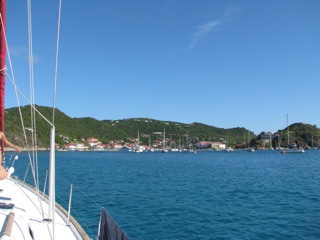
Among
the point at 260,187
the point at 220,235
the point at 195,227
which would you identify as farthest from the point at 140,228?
the point at 260,187

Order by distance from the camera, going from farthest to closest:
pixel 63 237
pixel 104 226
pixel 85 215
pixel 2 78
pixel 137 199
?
pixel 137 199 → pixel 85 215 → pixel 2 78 → pixel 63 237 → pixel 104 226

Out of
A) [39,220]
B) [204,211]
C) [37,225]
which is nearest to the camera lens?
[37,225]

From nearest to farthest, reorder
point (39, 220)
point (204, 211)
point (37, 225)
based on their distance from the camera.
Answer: point (37, 225), point (39, 220), point (204, 211)

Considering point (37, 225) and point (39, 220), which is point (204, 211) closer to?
point (39, 220)

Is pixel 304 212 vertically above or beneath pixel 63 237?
beneath

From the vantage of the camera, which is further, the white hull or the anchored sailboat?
the white hull

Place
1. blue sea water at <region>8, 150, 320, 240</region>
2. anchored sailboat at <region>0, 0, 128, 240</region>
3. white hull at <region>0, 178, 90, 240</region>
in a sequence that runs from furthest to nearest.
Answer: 1. blue sea water at <region>8, 150, 320, 240</region>
2. white hull at <region>0, 178, 90, 240</region>
3. anchored sailboat at <region>0, 0, 128, 240</region>

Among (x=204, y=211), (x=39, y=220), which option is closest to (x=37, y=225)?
(x=39, y=220)

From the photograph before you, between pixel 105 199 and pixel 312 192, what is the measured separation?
17.9 m

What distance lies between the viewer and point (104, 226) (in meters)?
4.80

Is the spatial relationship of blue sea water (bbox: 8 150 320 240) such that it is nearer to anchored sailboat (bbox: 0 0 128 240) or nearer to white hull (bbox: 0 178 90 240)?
white hull (bbox: 0 178 90 240)

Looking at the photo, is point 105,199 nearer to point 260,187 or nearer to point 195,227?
point 195,227

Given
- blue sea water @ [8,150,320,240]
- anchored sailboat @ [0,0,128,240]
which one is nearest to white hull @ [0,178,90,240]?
anchored sailboat @ [0,0,128,240]

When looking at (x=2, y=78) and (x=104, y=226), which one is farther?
(x=2, y=78)
